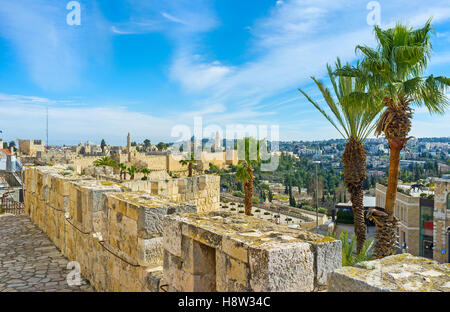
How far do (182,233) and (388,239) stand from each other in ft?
20.8

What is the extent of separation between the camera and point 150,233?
3.24m

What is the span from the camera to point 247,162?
16.3 meters

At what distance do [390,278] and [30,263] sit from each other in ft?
19.4

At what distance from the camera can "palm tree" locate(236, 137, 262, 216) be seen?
1586 cm

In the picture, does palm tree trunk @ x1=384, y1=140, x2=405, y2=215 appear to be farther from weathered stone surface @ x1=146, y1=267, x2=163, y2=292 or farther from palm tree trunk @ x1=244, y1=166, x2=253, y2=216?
palm tree trunk @ x1=244, y1=166, x2=253, y2=216

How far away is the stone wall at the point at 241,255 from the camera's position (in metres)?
1.86

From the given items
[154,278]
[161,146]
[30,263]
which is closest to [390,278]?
[154,278]

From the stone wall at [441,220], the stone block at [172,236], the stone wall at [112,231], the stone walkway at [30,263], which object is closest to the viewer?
the stone block at [172,236]

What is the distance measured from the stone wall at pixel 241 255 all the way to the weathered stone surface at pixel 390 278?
19cm

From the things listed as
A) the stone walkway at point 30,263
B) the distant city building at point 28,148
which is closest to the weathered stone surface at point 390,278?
the stone walkway at point 30,263

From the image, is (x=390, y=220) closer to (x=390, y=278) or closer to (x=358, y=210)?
(x=358, y=210)

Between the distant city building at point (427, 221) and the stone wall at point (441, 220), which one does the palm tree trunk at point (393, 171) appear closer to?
the distant city building at point (427, 221)
